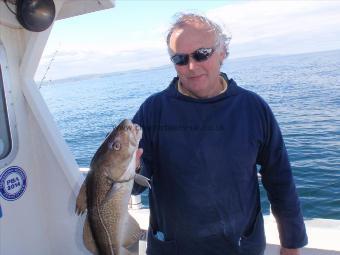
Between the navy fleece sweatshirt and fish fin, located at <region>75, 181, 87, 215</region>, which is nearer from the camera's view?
fish fin, located at <region>75, 181, 87, 215</region>

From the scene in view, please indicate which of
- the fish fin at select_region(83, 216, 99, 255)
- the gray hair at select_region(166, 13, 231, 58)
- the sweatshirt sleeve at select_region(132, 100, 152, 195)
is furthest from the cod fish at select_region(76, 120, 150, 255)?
the gray hair at select_region(166, 13, 231, 58)

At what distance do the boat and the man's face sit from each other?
4.57 feet

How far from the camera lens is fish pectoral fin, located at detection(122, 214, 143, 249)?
2.28 m

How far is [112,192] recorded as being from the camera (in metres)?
2.12

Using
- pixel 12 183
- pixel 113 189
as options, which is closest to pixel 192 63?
pixel 113 189

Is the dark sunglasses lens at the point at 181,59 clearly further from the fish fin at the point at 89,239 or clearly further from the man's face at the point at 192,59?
the fish fin at the point at 89,239

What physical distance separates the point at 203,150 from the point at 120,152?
60 centimetres

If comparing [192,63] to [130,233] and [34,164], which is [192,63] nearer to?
[130,233]

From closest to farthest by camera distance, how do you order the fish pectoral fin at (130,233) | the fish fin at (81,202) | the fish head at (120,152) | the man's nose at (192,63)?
1. the fish head at (120,152)
2. the fish fin at (81,202)
3. the fish pectoral fin at (130,233)
4. the man's nose at (192,63)

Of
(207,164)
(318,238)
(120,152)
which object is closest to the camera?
(120,152)

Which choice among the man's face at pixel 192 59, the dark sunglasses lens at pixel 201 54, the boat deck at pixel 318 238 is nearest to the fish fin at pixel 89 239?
the man's face at pixel 192 59

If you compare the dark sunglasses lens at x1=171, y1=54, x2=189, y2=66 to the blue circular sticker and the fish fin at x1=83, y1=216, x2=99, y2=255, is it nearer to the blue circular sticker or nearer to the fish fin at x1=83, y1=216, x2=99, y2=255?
the fish fin at x1=83, y1=216, x2=99, y2=255

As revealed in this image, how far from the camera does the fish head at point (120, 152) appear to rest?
2.04 metres

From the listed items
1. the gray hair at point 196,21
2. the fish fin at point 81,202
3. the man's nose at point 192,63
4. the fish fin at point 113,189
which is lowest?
the fish fin at point 81,202
